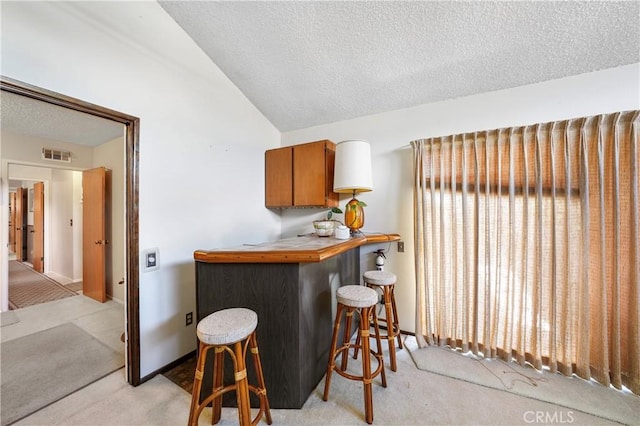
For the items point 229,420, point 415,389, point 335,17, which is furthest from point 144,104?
point 415,389

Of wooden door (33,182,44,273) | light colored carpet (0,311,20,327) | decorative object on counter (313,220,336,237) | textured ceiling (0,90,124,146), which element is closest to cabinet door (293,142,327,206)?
decorative object on counter (313,220,336,237)

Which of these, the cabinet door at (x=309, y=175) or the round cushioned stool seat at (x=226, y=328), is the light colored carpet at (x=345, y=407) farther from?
the cabinet door at (x=309, y=175)

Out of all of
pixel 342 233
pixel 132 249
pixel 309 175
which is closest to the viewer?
pixel 132 249

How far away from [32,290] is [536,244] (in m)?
6.91

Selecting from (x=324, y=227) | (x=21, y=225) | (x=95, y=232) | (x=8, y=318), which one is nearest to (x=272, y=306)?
(x=324, y=227)

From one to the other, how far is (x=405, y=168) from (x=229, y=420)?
2.57 m

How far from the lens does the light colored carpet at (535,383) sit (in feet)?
4.87

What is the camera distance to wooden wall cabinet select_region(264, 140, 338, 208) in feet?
8.53

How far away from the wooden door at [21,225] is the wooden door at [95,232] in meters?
4.67

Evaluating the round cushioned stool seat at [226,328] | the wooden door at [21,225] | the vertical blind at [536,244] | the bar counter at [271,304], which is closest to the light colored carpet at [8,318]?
the bar counter at [271,304]

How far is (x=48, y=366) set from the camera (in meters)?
1.89

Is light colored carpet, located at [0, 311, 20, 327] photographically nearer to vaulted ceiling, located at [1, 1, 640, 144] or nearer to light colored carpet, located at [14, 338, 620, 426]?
light colored carpet, located at [14, 338, 620, 426]

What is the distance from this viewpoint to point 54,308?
3.08m

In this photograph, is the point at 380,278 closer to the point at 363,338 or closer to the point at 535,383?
the point at 363,338
